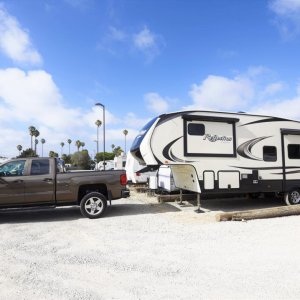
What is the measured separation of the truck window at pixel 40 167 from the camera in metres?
9.80

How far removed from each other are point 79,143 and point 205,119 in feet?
366

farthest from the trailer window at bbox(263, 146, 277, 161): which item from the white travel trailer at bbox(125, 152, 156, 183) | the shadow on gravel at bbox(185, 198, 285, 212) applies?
the white travel trailer at bbox(125, 152, 156, 183)

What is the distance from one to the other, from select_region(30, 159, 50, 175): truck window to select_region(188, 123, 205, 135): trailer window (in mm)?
4394

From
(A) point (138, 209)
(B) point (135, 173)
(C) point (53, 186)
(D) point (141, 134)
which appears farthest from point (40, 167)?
(B) point (135, 173)

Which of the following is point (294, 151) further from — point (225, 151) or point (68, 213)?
point (68, 213)

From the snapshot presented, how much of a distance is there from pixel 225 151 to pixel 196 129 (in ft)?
4.01

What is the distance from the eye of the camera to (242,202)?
1372 centimetres

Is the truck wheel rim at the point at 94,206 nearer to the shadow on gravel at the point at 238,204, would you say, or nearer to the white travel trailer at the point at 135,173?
the shadow on gravel at the point at 238,204

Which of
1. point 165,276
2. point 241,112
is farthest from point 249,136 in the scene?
point 165,276

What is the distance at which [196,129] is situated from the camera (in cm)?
1076

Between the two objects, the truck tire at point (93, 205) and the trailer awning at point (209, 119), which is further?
the trailer awning at point (209, 119)

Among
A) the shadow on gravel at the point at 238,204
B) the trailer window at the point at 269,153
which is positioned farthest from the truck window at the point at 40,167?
the trailer window at the point at 269,153

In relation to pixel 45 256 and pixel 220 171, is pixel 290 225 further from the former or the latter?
pixel 45 256

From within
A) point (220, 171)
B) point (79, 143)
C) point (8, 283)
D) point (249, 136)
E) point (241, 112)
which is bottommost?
point (8, 283)
